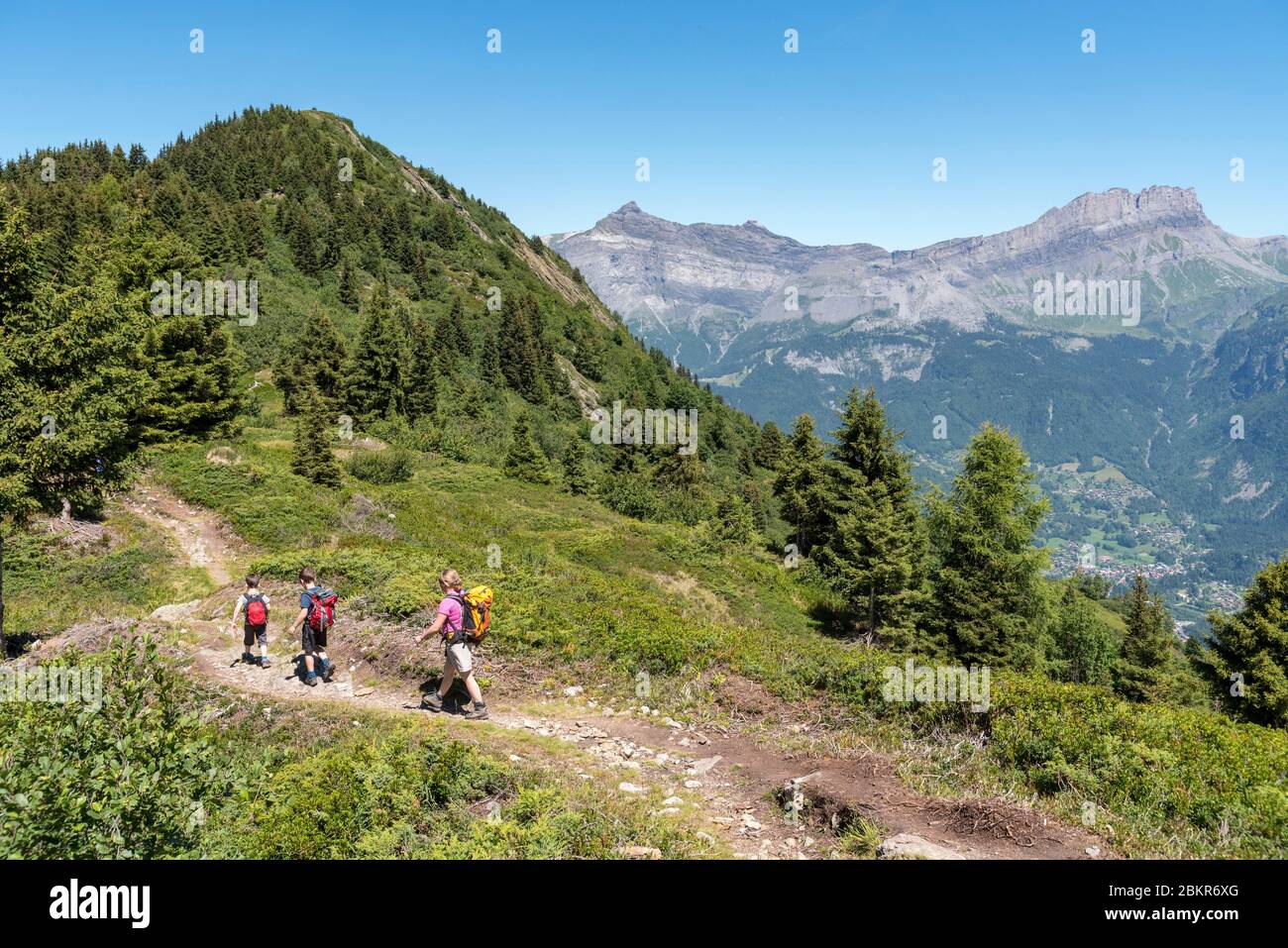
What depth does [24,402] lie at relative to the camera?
13828mm

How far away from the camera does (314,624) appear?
1323cm

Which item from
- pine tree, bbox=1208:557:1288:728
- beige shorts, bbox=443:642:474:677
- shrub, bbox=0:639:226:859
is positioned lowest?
pine tree, bbox=1208:557:1288:728

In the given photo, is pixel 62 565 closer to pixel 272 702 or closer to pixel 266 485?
pixel 266 485

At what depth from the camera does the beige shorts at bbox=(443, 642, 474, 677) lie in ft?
36.7

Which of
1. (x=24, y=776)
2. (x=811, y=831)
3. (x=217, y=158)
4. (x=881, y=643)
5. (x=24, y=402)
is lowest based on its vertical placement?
(x=881, y=643)

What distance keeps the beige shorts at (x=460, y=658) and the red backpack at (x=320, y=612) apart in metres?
3.56

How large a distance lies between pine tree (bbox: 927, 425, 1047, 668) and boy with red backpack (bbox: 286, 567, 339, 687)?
23162mm

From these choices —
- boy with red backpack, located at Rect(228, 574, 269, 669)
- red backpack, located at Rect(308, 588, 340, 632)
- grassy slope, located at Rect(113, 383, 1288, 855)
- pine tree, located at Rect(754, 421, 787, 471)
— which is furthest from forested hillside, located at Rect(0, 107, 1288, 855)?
pine tree, located at Rect(754, 421, 787, 471)

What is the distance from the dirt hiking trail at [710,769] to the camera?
7.26 m

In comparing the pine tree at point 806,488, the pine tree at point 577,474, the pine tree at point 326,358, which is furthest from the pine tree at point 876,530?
the pine tree at point 326,358

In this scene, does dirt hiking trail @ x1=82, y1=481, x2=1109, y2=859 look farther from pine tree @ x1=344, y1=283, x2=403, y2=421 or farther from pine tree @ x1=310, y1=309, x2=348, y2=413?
pine tree @ x1=344, y1=283, x2=403, y2=421

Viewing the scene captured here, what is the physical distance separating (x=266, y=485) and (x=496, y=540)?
959 cm
